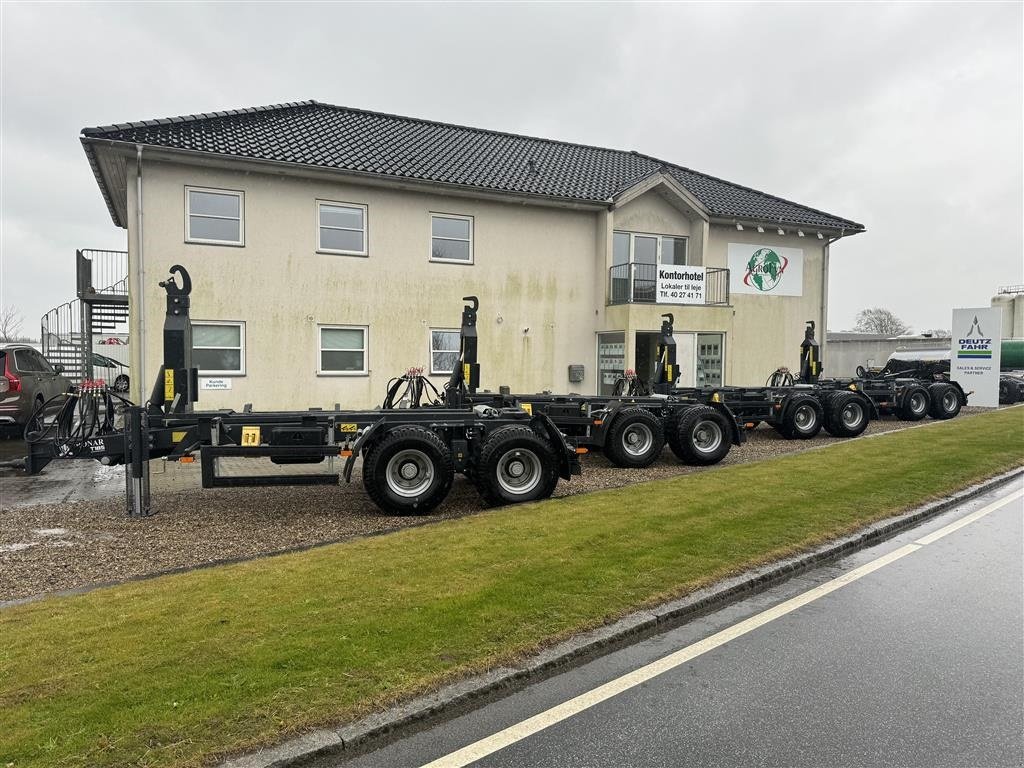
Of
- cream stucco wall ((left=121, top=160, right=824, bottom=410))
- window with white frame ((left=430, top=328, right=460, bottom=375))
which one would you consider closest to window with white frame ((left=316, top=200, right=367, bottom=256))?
cream stucco wall ((left=121, top=160, right=824, bottom=410))

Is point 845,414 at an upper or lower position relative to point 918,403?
lower

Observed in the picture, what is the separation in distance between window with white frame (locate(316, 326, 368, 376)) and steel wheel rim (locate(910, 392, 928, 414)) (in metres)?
15.6

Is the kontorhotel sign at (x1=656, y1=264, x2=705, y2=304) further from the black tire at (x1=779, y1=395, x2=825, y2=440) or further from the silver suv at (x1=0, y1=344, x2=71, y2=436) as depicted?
the silver suv at (x1=0, y1=344, x2=71, y2=436)

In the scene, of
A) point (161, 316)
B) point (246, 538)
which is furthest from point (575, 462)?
point (161, 316)

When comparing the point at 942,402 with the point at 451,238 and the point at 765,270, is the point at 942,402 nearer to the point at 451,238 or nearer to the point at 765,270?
the point at 765,270

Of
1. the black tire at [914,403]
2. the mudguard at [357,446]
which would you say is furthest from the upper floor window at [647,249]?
the mudguard at [357,446]

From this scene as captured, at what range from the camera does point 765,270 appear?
22000 millimetres

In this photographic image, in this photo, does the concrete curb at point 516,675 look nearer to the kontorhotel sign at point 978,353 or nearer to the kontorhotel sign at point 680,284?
the kontorhotel sign at point 680,284

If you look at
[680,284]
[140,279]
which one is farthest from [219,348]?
[680,284]

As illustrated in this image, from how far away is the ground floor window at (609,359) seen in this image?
1885 cm

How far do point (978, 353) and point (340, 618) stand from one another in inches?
1025

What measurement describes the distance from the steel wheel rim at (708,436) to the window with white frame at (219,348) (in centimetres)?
1011

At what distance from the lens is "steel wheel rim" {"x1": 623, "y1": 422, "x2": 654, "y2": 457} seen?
11.8 metres

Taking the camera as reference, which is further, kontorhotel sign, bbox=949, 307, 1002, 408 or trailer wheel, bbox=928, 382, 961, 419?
kontorhotel sign, bbox=949, 307, 1002, 408
